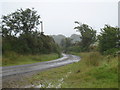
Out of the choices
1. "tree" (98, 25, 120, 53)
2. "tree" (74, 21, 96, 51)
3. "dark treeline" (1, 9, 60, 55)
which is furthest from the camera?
"tree" (74, 21, 96, 51)

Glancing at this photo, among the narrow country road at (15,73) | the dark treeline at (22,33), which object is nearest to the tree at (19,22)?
the dark treeline at (22,33)

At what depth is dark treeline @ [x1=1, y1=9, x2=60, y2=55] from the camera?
3053cm

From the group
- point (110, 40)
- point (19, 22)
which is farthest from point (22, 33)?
point (110, 40)

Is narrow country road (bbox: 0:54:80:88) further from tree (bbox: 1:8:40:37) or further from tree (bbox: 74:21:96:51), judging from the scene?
tree (bbox: 74:21:96:51)

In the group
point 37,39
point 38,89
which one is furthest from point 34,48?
point 38,89

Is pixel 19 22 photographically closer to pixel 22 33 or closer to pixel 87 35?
pixel 22 33

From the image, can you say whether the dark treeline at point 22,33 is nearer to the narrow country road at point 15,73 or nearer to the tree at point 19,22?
the tree at point 19,22

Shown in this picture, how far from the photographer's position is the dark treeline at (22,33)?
3053 cm

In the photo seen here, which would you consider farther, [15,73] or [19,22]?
[19,22]

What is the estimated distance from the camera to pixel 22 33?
32375 millimetres

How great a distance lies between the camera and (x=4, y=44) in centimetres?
2791

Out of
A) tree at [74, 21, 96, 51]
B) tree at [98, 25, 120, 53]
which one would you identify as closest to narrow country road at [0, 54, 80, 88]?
tree at [98, 25, 120, 53]

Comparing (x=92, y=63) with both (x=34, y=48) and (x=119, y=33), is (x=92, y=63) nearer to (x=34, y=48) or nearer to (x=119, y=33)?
(x=119, y=33)

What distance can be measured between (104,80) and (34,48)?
27097 millimetres
